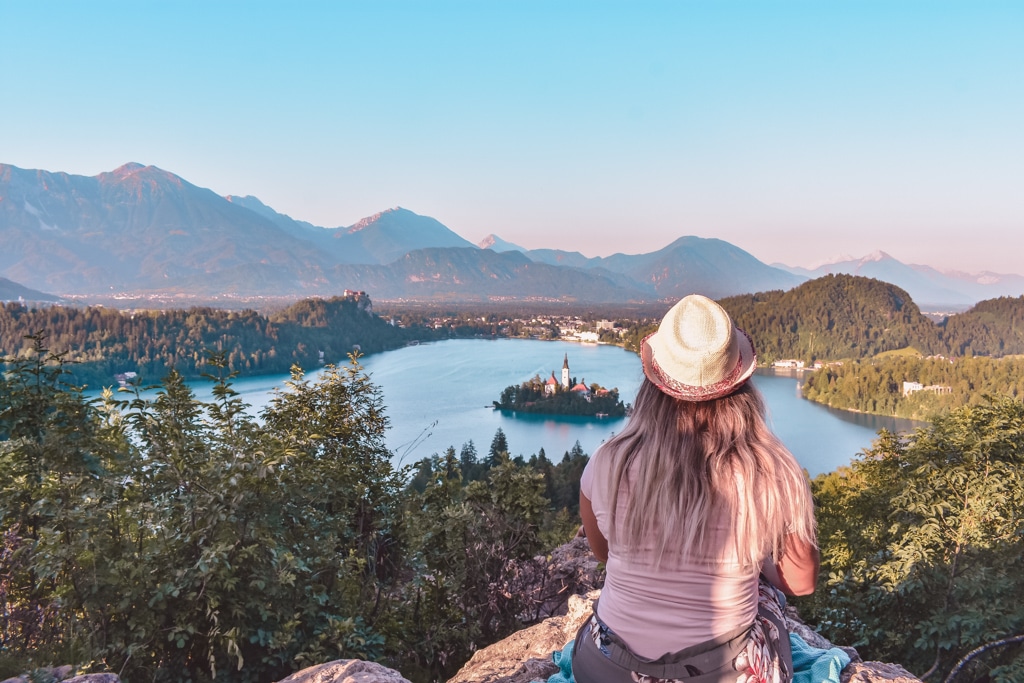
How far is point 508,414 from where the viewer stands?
45.8 metres

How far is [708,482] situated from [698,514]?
0.24 feet

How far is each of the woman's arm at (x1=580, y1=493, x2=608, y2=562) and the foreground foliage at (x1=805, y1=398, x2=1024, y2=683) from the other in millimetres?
3330

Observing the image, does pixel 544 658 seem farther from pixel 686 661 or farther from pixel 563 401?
pixel 563 401

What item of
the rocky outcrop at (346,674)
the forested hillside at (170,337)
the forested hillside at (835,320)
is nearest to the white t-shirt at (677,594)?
the rocky outcrop at (346,674)

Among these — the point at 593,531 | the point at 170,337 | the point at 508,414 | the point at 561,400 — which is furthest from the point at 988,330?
the point at 593,531

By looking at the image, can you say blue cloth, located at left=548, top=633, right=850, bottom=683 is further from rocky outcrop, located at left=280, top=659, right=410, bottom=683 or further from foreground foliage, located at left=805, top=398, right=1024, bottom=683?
foreground foliage, located at left=805, top=398, right=1024, bottom=683

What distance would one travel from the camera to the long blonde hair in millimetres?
1313

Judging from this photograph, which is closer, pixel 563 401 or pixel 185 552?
pixel 185 552

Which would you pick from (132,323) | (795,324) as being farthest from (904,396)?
(132,323)

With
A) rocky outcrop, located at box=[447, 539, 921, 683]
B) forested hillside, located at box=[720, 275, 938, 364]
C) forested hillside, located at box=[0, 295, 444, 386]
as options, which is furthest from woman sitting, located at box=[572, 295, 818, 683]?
forested hillside, located at box=[720, 275, 938, 364]

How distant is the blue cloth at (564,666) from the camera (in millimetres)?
1747

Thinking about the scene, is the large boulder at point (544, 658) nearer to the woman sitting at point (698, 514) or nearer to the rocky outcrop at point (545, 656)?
the rocky outcrop at point (545, 656)

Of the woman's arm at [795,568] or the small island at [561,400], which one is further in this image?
the small island at [561,400]

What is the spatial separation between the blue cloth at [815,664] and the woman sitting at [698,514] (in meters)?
0.29
